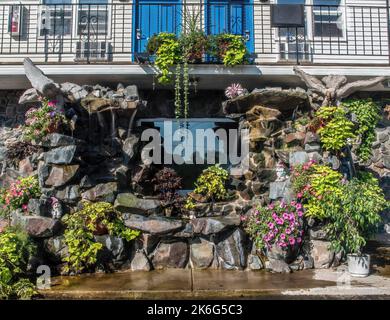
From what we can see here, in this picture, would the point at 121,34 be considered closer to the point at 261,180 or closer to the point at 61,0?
the point at 61,0

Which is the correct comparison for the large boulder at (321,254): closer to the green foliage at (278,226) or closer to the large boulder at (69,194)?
the green foliage at (278,226)

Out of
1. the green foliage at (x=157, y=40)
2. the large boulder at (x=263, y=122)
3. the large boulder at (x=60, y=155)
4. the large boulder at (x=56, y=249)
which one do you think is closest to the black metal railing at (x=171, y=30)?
the green foliage at (x=157, y=40)

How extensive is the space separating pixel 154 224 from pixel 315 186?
2863 mm

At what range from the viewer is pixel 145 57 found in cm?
789

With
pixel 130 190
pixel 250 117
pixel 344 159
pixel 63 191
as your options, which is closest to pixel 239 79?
pixel 250 117

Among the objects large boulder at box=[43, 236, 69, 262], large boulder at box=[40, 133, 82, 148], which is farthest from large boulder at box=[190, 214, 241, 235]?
large boulder at box=[40, 133, 82, 148]

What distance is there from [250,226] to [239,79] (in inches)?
144

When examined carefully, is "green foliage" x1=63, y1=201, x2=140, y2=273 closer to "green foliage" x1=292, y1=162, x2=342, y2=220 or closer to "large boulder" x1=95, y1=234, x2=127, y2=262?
"large boulder" x1=95, y1=234, x2=127, y2=262

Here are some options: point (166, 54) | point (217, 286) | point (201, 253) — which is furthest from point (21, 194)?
point (166, 54)

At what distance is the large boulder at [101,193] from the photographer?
21.5ft

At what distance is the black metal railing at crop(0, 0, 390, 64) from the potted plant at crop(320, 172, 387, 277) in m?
4.28

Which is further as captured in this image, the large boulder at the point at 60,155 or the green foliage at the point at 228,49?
the green foliage at the point at 228,49

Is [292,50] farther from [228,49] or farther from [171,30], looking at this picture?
[171,30]

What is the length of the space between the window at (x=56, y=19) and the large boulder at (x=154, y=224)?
5.47 metres
